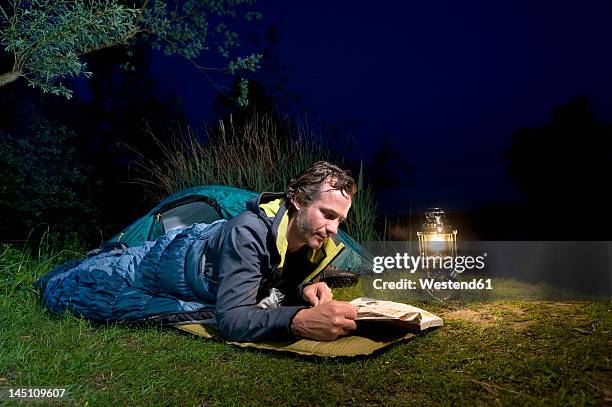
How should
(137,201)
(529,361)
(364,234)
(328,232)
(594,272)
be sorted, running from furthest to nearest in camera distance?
(137,201) < (364,234) < (594,272) < (328,232) < (529,361)

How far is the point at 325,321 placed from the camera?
2646 millimetres

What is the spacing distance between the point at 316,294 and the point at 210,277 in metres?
0.59

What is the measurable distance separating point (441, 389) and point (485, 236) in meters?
5.20

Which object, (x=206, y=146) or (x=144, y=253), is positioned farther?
(x=206, y=146)

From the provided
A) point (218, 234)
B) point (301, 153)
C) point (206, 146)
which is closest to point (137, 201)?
point (206, 146)

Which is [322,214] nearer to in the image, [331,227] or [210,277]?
[331,227]

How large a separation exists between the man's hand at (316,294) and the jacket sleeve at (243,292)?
0.39 metres

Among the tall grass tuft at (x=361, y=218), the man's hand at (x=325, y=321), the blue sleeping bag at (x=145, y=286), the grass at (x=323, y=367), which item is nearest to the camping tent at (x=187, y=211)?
the tall grass tuft at (x=361, y=218)

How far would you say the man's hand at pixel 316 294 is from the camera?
308cm

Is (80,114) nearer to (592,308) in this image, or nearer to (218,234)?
(218,234)

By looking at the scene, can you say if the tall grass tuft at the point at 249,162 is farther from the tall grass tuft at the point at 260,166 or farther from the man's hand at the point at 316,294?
the man's hand at the point at 316,294

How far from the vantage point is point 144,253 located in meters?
3.61

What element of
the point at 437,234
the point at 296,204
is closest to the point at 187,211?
the point at 437,234

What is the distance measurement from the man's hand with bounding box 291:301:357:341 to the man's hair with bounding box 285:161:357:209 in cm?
53
